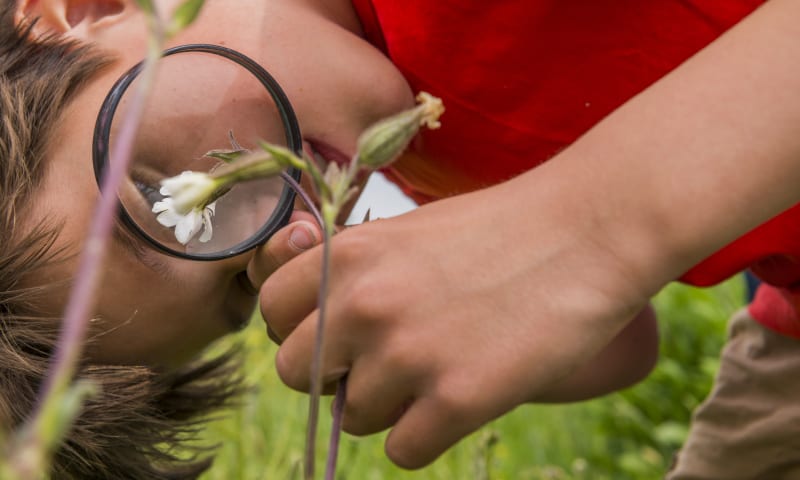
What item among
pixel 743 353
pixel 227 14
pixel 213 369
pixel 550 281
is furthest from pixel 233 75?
pixel 743 353

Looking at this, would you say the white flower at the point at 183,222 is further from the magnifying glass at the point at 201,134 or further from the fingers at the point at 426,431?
the fingers at the point at 426,431

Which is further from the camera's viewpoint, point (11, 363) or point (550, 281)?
point (11, 363)

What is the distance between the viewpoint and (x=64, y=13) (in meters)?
1.18

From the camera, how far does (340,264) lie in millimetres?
710

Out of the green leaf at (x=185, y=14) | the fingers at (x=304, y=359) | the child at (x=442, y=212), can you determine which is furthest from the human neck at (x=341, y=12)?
the green leaf at (x=185, y=14)

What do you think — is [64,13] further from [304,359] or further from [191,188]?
[191,188]

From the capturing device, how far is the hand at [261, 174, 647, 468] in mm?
656

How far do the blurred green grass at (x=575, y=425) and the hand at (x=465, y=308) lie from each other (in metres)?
1.02

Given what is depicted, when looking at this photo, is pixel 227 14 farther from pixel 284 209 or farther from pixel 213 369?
pixel 213 369

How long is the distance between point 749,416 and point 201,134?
1.04m

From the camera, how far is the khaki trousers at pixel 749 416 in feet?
4.90

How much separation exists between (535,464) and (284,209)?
1.24m

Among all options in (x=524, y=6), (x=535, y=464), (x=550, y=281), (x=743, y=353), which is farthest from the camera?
(x=535, y=464)

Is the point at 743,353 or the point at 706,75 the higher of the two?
the point at 706,75
